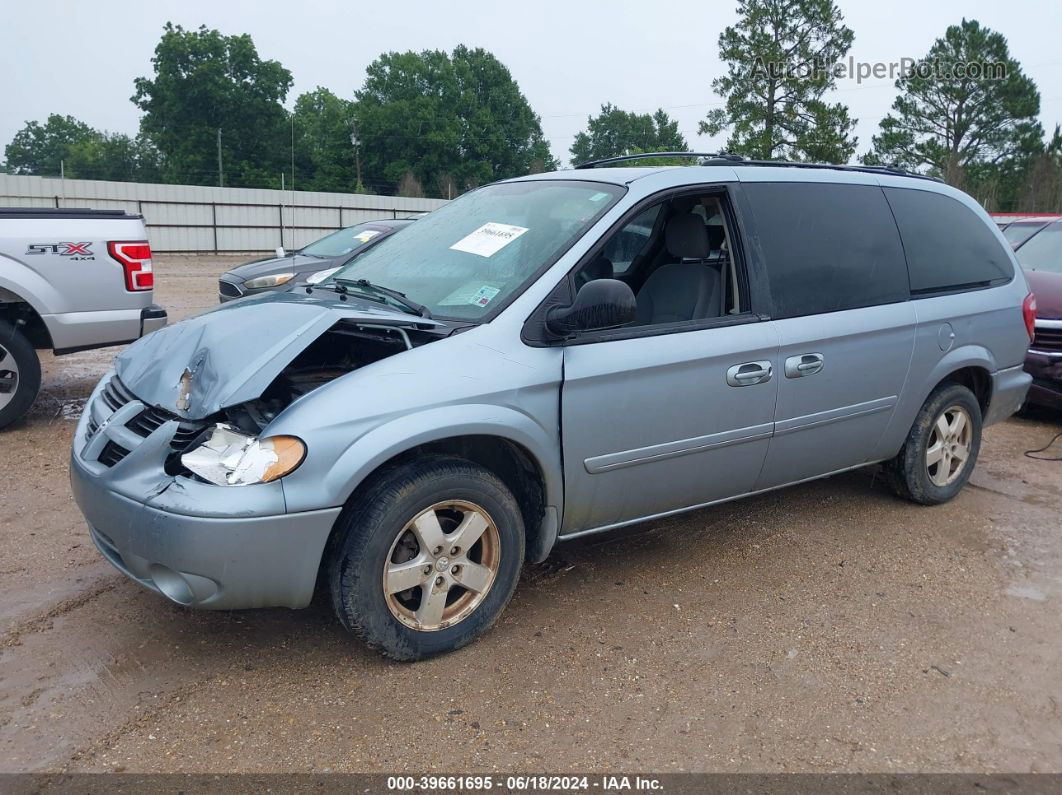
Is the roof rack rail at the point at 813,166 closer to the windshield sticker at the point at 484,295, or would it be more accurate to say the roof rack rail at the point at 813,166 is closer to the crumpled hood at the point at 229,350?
the windshield sticker at the point at 484,295

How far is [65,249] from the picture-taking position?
248 inches

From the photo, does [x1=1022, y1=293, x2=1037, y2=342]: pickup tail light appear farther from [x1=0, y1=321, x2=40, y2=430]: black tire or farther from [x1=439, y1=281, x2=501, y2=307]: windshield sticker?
[x1=0, y1=321, x2=40, y2=430]: black tire

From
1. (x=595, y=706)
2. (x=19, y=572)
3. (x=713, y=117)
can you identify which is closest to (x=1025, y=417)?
(x=595, y=706)

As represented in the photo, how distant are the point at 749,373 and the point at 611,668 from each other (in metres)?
1.43

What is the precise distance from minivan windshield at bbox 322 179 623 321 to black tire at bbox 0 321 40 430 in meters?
3.16

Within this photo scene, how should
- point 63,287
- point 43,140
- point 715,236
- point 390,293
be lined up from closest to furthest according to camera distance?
point 390,293
point 715,236
point 63,287
point 43,140

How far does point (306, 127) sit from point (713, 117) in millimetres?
39891

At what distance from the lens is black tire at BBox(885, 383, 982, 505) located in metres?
4.93

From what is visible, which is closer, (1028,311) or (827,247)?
(827,247)

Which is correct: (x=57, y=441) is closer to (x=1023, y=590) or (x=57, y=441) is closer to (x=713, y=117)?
(x=1023, y=590)

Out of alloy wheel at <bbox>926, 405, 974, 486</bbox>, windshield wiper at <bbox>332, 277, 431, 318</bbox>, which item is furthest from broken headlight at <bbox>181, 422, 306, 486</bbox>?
alloy wheel at <bbox>926, 405, 974, 486</bbox>

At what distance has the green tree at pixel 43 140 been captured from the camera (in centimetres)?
8438

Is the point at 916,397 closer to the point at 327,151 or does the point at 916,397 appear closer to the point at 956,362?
the point at 956,362

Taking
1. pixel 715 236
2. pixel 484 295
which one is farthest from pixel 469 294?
pixel 715 236
